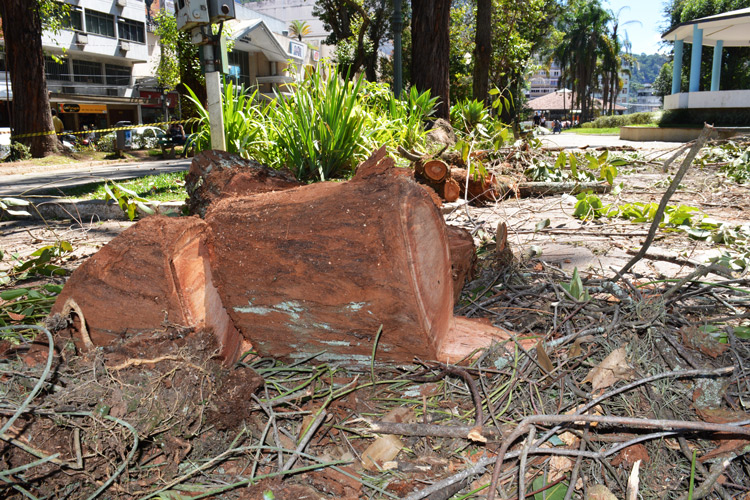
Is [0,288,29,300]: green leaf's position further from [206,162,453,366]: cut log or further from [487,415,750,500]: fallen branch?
[487,415,750,500]: fallen branch

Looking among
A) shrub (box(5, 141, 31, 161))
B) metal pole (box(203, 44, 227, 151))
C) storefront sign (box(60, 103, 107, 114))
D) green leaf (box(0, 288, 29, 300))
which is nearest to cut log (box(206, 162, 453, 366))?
green leaf (box(0, 288, 29, 300))

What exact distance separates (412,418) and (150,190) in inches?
237

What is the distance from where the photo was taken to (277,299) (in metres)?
1.89

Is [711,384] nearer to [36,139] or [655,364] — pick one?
[655,364]

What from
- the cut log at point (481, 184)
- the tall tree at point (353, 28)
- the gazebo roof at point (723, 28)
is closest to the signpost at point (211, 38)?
the cut log at point (481, 184)

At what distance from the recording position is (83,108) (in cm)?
3134

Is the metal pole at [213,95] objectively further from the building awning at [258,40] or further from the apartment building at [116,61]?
the building awning at [258,40]

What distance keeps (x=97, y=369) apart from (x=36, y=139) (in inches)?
589

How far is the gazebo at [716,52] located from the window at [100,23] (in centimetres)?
3389

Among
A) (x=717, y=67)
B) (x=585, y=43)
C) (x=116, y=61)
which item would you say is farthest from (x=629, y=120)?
(x=585, y=43)

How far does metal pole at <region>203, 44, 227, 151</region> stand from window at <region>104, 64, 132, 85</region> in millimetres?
37673

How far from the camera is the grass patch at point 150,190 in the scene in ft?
20.2

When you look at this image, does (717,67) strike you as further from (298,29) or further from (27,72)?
(298,29)

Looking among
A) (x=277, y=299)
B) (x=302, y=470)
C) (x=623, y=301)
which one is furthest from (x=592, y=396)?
(x=277, y=299)
